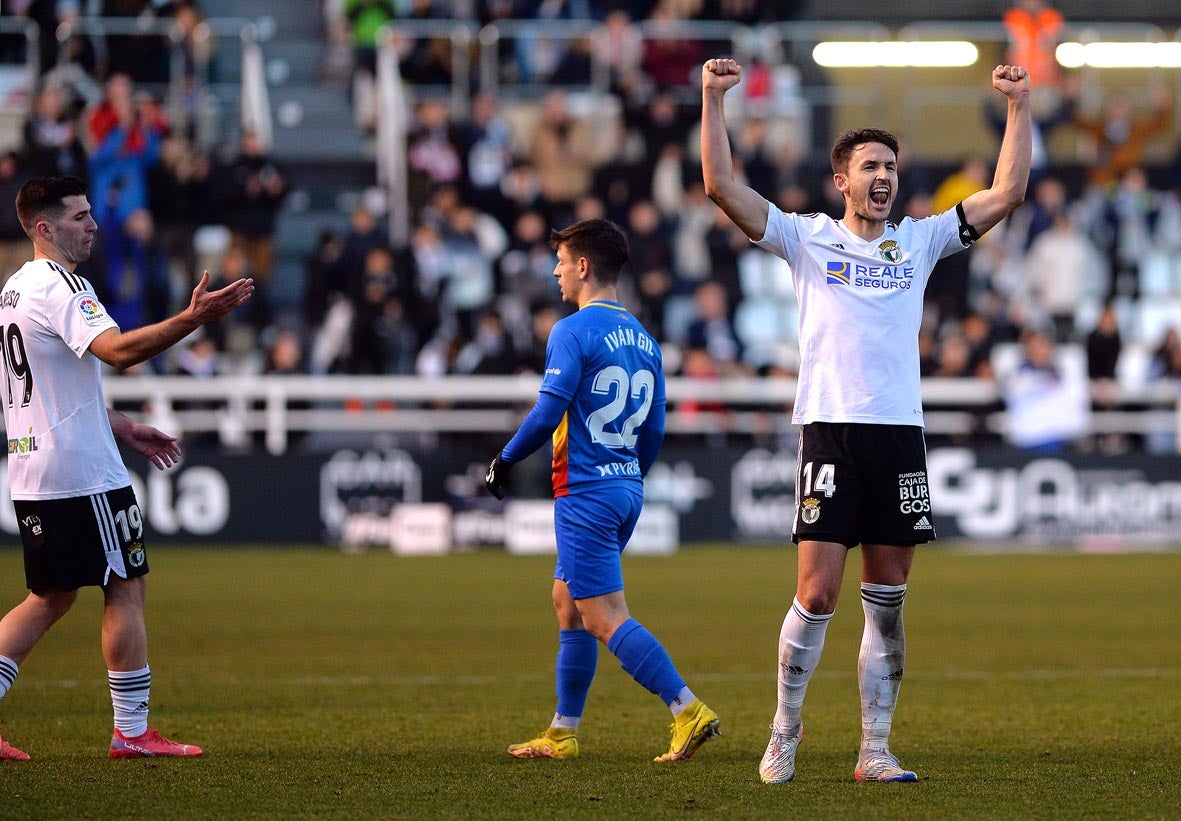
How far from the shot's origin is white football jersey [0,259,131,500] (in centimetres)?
672

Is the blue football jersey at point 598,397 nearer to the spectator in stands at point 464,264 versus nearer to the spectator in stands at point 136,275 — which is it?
the spectator in stands at point 136,275

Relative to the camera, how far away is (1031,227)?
22141 mm

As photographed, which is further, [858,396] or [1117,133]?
[1117,133]

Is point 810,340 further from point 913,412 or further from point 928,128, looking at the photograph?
point 928,128

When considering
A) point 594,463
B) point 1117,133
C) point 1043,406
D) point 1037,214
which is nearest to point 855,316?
point 594,463

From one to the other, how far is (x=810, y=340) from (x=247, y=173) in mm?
14993

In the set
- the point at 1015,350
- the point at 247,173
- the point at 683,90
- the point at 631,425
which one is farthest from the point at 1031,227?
the point at 631,425

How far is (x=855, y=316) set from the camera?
20.7 ft

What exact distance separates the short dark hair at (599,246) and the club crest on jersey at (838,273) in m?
0.99

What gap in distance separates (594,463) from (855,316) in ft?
4.07

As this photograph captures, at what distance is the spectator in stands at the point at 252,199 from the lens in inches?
802

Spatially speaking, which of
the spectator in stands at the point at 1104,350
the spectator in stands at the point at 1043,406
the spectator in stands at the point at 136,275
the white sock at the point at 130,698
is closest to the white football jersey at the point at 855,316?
the white sock at the point at 130,698

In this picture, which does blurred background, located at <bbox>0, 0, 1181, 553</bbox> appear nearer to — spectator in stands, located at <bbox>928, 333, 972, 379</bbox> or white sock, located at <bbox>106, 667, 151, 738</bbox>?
spectator in stands, located at <bbox>928, 333, 972, 379</bbox>

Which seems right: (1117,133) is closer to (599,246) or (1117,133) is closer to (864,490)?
(599,246)
